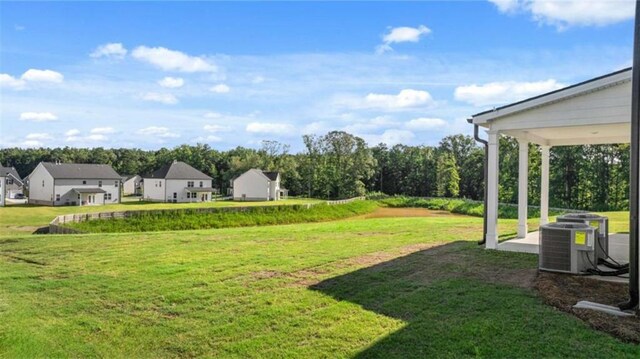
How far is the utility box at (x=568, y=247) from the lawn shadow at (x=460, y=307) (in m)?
0.38

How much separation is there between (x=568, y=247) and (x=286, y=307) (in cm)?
468

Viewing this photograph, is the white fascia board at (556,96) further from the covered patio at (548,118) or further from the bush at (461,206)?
the bush at (461,206)

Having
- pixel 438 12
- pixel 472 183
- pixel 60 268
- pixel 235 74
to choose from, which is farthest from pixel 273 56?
pixel 472 183

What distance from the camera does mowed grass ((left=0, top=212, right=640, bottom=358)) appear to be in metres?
4.36

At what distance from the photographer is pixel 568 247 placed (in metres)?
6.95

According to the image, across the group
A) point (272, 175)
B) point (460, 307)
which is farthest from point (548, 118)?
point (272, 175)

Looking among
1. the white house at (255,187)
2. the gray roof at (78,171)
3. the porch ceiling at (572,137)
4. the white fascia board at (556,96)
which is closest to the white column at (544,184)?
the porch ceiling at (572,137)

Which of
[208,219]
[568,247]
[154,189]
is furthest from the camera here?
[154,189]

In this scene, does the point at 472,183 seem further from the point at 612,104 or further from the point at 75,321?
the point at 75,321

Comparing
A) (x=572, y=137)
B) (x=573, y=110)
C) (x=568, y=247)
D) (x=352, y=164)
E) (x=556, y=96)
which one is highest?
(x=352, y=164)

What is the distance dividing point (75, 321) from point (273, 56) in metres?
9.83

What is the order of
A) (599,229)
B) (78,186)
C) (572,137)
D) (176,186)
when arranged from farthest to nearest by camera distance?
(176,186)
(78,186)
(572,137)
(599,229)

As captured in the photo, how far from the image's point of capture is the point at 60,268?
830 cm

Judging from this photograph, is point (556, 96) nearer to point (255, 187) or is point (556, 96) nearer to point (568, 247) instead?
point (568, 247)
